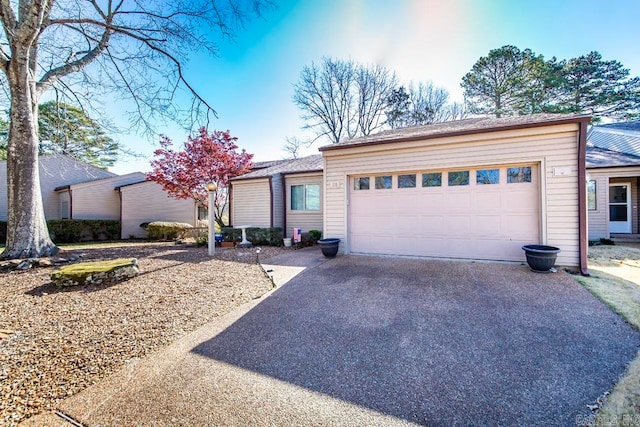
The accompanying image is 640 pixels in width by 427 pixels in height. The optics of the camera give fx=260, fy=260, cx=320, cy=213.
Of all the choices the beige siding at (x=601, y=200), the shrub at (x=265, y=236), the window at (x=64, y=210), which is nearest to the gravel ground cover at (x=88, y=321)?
the shrub at (x=265, y=236)

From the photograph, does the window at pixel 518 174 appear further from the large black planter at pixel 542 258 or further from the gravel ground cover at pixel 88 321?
the gravel ground cover at pixel 88 321

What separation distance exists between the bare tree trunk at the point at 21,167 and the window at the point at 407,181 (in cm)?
1063

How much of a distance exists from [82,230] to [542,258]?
18745mm

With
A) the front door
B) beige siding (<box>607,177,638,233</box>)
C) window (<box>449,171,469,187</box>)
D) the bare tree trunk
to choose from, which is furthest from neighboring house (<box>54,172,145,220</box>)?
beige siding (<box>607,177,638,233</box>)

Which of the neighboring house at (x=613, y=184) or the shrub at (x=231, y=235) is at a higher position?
the neighboring house at (x=613, y=184)

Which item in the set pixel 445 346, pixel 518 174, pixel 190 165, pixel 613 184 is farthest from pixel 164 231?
pixel 613 184

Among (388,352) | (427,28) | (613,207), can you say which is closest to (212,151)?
(427,28)

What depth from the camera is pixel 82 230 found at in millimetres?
13523

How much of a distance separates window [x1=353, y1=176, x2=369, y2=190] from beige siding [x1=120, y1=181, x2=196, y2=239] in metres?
13.2

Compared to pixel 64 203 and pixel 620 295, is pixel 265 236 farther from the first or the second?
pixel 64 203

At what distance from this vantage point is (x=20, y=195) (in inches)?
292

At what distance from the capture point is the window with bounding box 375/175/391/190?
7469 millimetres

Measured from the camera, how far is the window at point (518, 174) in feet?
20.0

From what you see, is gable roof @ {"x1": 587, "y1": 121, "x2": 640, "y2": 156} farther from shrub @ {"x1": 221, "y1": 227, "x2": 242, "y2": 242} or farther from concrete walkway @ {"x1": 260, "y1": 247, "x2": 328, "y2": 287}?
shrub @ {"x1": 221, "y1": 227, "x2": 242, "y2": 242}
